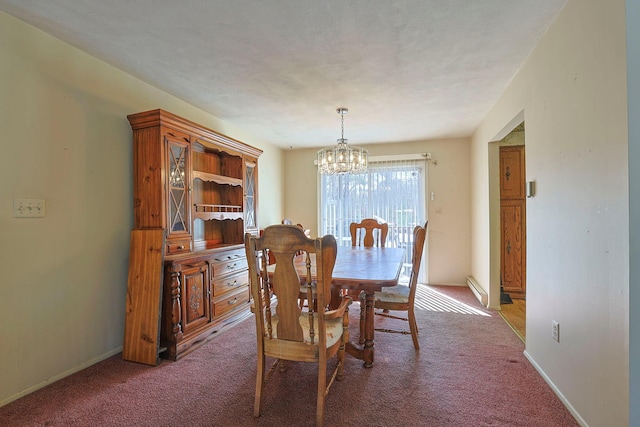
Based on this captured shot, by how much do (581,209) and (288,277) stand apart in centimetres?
156

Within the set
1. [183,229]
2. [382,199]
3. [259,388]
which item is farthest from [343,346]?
[382,199]

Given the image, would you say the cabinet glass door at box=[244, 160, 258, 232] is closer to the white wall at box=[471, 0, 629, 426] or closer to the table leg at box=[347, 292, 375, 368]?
the table leg at box=[347, 292, 375, 368]

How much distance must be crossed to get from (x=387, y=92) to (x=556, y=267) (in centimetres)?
199

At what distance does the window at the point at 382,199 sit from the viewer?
187 inches

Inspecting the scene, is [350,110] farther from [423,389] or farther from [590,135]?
[423,389]

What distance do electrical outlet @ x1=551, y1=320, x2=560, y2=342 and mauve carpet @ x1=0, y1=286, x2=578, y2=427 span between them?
0.34m

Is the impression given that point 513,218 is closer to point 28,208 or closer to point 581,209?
point 581,209

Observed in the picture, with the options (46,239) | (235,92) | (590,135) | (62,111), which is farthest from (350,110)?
(46,239)

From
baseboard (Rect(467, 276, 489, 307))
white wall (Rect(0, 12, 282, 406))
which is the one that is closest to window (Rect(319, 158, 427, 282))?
baseboard (Rect(467, 276, 489, 307))

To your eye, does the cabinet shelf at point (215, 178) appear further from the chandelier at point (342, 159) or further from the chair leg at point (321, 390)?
the chair leg at point (321, 390)

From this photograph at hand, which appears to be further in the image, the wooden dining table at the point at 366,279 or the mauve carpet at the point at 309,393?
the wooden dining table at the point at 366,279

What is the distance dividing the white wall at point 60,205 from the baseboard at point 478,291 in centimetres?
375

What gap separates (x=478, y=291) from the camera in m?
3.73

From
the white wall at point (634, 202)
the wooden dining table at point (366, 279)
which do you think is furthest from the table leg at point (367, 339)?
the white wall at point (634, 202)
